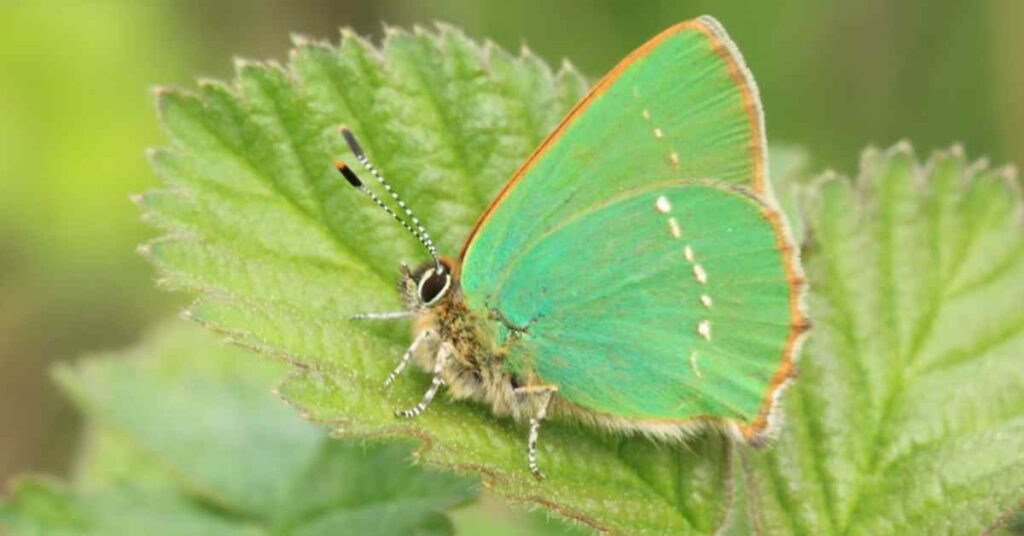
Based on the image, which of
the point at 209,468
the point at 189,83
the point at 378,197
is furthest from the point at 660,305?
the point at 189,83

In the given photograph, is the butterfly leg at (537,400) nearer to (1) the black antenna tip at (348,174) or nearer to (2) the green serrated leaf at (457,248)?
(2) the green serrated leaf at (457,248)

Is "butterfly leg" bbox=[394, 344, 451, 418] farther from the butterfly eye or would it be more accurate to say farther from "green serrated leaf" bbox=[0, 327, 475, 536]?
"green serrated leaf" bbox=[0, 327, 475, 536]

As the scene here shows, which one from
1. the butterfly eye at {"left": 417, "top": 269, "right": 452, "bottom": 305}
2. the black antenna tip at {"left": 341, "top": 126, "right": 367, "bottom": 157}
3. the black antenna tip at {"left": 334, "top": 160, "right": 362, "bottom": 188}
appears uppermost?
the black antenna tip at {"left": 341, "top": 126, "right": 367, "bottom": 157}

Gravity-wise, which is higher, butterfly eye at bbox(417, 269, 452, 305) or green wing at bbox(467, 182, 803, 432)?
green wing at bbox(467, 182, 803, 432)

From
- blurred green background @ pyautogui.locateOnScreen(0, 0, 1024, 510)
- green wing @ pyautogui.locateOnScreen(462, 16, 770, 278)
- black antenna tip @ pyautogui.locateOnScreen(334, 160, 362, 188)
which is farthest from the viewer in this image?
blurred green background @ pyautogui.locateOnScreen(0, 0, 1024, 510)

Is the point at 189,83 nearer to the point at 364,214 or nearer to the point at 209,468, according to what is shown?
the point at 209,468

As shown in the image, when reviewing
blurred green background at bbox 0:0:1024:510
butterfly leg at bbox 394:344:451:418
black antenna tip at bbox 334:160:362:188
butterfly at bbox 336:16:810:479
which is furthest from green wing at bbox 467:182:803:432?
blurred green background at bbox 0:0:1024:510

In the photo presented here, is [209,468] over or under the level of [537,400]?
under

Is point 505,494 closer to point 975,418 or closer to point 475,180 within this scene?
point 475,180
